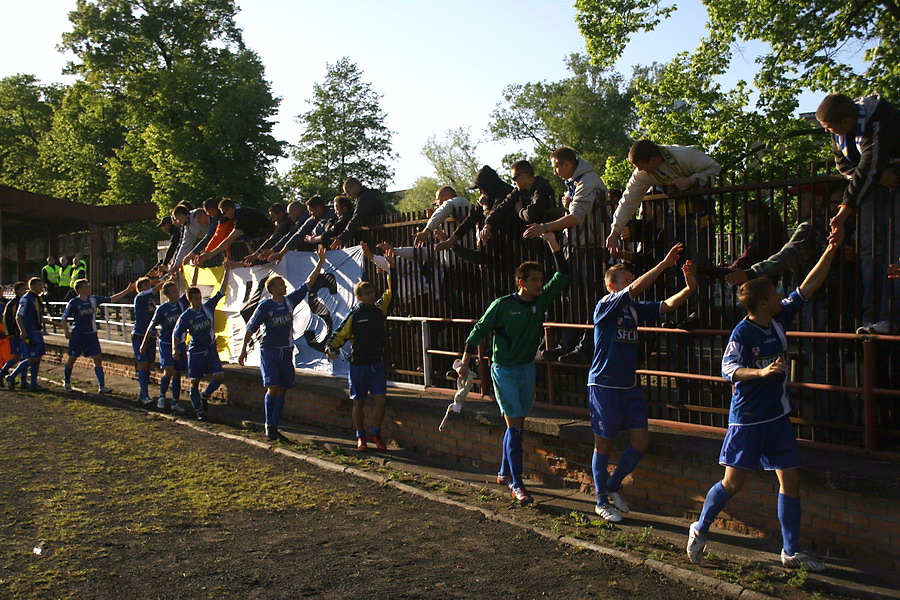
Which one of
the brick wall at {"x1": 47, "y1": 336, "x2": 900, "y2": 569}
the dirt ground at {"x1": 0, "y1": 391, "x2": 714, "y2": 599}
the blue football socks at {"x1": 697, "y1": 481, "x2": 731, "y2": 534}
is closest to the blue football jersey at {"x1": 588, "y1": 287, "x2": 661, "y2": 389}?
the brick wall at {"x1": 47, "y1": 336, "x2": 900, "y2": 569}

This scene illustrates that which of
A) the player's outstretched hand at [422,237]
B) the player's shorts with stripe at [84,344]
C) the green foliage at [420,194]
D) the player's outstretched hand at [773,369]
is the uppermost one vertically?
the green foliage at [420,194]

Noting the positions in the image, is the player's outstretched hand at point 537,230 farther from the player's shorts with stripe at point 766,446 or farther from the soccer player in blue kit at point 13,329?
the soccer player in blue kit at point 13,329

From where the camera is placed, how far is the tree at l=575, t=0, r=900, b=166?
18375 millimetres

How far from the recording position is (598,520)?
19.4 feet

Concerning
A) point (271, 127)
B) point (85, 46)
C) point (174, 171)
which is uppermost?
point (85, 46)

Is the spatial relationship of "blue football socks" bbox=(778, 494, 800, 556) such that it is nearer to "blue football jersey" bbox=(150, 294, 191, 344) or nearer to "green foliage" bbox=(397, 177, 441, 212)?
"blue football jersey" bbox=(150, 294, 191, 344)

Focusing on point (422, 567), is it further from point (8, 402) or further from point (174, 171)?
point (174, 171)

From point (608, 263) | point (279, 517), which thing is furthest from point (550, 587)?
point (608, 263)

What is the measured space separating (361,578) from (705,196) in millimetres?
3797

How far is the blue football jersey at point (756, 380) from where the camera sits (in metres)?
4.80

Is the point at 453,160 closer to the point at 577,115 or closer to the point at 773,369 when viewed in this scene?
the point at 577,115

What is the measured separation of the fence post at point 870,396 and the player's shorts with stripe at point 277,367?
647 centimetres

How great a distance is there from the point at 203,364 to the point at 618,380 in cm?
719

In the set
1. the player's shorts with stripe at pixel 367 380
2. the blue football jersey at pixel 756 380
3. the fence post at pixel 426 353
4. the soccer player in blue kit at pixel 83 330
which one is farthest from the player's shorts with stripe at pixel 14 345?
the blue football jersey at pixel 756 380
